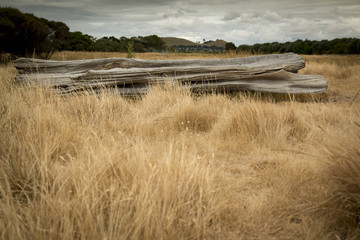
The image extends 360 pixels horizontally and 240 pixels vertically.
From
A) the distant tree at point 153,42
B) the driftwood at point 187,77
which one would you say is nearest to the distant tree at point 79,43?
the distant tree at point 153,42

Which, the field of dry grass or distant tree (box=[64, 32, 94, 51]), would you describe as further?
distant tree (box=[64, 32, 94, 51])

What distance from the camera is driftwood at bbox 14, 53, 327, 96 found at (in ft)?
19.2

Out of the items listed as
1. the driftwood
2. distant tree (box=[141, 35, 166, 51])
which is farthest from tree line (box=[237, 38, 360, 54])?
the driftwood

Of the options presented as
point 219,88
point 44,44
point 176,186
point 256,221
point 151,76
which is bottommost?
point 256,221

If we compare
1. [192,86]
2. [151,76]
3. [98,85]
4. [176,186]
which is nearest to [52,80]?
[98,85]

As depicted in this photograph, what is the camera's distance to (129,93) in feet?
19.8

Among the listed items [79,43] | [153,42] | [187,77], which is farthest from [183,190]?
[153,42]

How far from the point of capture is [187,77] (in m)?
5.89

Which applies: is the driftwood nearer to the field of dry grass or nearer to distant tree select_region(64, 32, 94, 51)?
the field of dry grass

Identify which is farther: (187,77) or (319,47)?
(319,47)

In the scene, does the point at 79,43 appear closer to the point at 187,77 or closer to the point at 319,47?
the point at 187,77

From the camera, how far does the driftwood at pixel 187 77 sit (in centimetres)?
584

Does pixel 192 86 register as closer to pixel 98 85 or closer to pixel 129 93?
pixel 129 93

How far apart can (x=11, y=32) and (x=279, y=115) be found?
1300 centimetres
